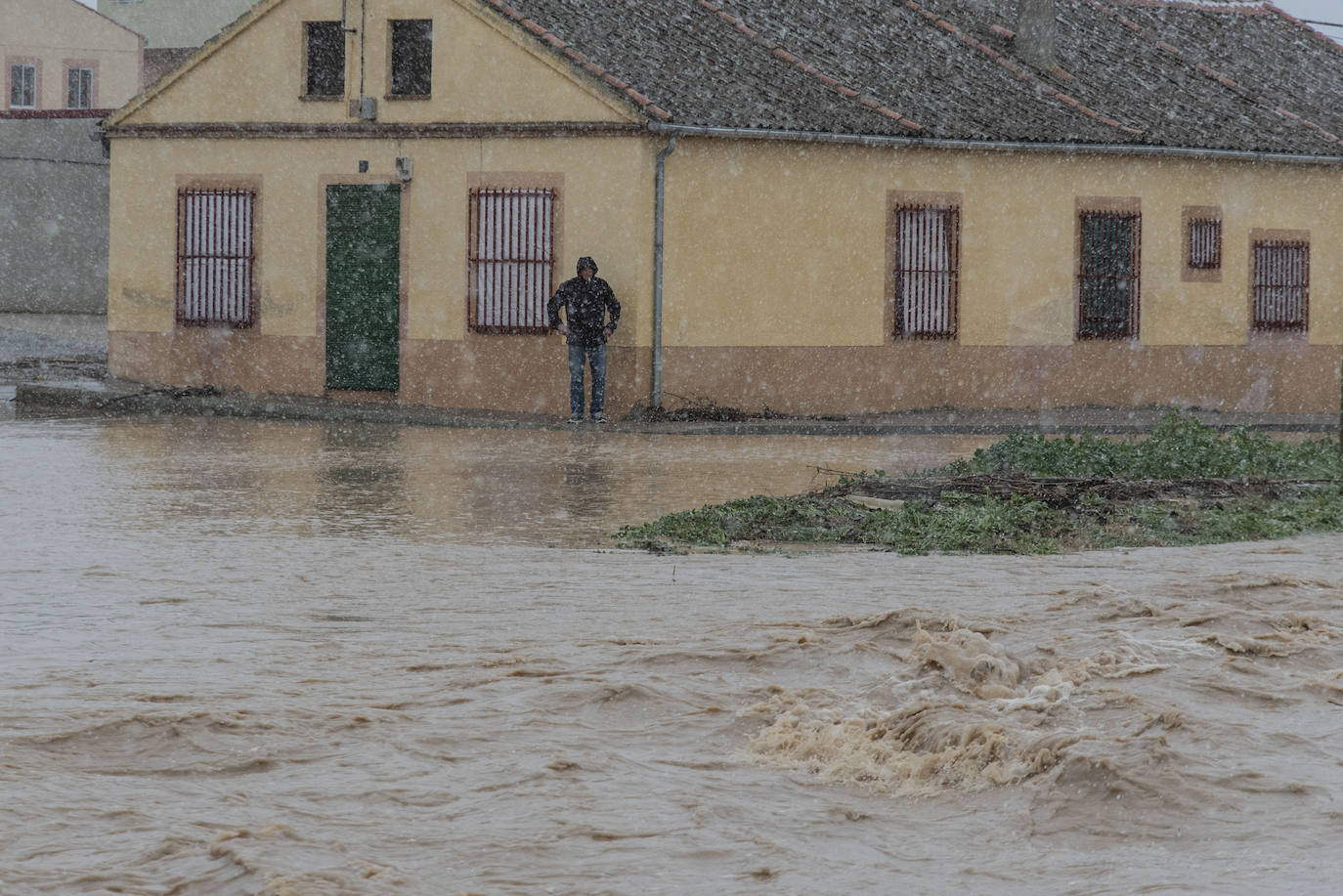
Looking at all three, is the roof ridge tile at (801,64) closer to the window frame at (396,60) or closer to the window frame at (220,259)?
the window frame at (396,60)

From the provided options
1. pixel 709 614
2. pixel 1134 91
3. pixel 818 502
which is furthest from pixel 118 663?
pixel 1134 91

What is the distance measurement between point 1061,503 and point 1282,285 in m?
14.9

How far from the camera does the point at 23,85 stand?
51812 mm

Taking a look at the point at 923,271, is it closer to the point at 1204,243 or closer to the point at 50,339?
the point at 1204,243

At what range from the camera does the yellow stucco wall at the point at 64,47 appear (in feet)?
169

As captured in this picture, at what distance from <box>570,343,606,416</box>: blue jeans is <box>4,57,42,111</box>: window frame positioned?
112 feet

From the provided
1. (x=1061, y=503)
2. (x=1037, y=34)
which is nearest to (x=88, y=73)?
(x=1037, y=34)

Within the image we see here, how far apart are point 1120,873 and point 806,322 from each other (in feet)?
58.2

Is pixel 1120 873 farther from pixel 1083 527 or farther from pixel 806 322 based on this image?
pixel 806 322

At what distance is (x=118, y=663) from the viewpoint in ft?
26.8

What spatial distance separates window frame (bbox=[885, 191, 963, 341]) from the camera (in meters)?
23.9

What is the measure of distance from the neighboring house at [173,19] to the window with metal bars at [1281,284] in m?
36.6

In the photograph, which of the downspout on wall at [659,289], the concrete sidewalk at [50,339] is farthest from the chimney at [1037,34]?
the concrete sidewalk at [50,339]

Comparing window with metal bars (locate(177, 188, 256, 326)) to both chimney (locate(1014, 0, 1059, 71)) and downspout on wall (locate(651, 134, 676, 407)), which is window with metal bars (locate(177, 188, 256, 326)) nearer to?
downspout on wall (locate(651, 134, 676, 407))
